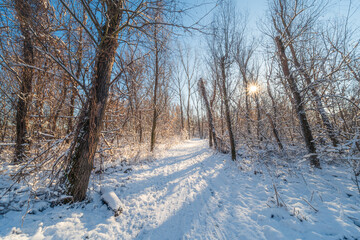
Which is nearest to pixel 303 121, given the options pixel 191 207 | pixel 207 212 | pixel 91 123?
pixel 207 212

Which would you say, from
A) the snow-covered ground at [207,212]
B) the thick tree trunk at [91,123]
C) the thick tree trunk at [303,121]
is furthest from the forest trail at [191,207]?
the thick tree trunk at [303,121]

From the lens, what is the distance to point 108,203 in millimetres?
2477

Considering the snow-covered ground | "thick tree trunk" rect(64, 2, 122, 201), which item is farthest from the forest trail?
"thick tree trunk" rect(64, 2, 122, 201)

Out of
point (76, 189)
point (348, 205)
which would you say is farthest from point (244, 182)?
point (76, 189)

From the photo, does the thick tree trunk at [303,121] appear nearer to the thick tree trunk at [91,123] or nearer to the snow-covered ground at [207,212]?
the snow-covered ground at [207,212]

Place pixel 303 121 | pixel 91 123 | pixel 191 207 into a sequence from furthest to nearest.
Answer: pixel 303 121, pixel 191 207, pixel 91 123

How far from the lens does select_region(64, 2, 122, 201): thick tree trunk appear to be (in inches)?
94.1

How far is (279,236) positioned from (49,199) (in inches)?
159

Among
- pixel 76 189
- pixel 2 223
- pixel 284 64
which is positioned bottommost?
pixel 2 223

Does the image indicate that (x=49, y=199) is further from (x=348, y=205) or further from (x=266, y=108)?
(x=266, y=108)

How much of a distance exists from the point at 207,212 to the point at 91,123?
306cm

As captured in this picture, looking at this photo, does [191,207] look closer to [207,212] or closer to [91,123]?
[207,212]

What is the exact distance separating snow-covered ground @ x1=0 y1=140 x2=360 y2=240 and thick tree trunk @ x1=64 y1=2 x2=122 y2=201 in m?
0.43

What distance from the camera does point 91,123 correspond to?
2467mm
